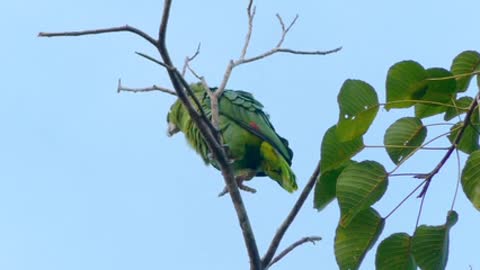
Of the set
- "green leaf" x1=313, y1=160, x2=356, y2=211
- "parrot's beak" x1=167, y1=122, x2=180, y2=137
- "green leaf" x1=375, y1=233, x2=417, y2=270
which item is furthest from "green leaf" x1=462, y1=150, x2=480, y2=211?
"parrot's beak" x1=167, y1=122, x2=180, y2=137

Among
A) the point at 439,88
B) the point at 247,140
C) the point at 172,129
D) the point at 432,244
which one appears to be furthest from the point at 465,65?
the point at 172,129

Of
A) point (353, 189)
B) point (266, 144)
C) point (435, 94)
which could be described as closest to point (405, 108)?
point (435, 94)

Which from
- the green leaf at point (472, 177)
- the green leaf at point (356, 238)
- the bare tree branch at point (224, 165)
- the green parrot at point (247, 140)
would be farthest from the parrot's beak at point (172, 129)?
the green leaf at point (472, 177)

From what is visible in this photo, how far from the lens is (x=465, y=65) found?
247 centimetres

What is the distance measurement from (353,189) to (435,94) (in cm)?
36

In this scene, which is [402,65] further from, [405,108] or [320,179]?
[320,179]

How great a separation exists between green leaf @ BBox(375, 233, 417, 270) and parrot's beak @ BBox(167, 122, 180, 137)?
14.5ft

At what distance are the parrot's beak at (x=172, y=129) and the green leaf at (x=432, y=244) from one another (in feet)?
14.7

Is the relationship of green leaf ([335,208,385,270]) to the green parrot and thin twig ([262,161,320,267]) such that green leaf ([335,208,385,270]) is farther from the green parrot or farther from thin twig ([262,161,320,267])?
the green parrot

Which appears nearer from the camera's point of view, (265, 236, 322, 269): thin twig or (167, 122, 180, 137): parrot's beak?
(265, 236, 322, 269): thin twig

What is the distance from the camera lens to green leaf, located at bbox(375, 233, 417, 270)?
2.44 m

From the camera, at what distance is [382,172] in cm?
244

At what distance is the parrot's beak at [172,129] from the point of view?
267 inches

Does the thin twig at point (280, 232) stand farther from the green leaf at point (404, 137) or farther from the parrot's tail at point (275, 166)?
the parrot's tail at point (275, 166)
